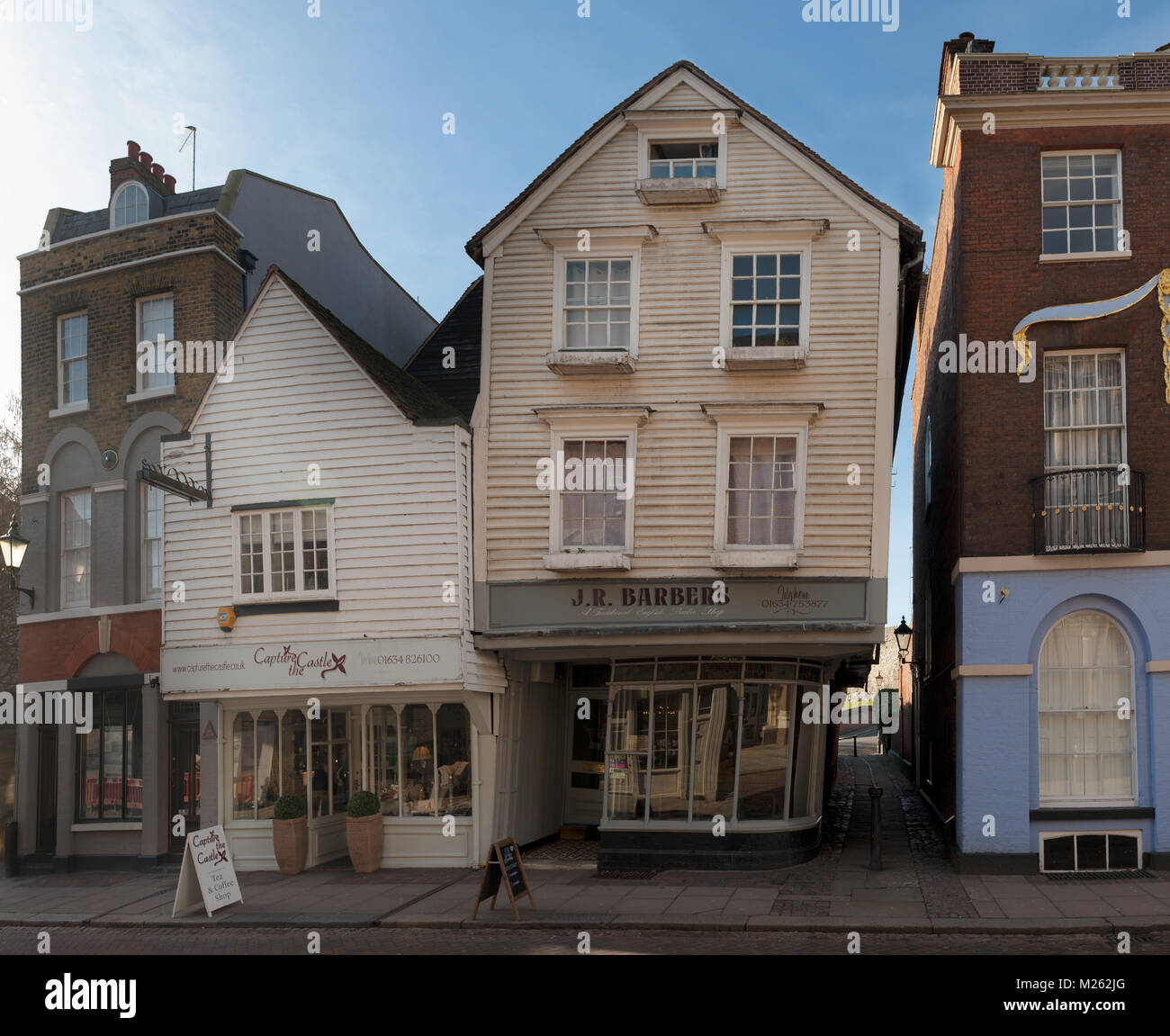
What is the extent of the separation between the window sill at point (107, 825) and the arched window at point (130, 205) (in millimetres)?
10858

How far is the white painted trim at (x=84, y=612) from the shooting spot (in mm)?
20344

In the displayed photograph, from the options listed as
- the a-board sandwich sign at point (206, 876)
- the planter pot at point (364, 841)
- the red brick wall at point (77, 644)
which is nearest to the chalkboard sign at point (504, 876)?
the a-board sandwich sign at point (206, 876)

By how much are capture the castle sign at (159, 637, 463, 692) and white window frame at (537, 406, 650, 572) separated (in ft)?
6.60

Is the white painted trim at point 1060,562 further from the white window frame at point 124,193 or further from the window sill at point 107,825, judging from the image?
the white window frame at point 124,193

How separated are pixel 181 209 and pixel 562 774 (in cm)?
1258

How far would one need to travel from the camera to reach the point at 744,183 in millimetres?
17453

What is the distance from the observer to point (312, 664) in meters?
17.5

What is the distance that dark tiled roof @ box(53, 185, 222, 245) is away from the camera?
21.7 metres

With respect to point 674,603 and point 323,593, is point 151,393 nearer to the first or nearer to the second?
point 323,593

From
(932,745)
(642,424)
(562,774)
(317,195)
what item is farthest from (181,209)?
(932,745)

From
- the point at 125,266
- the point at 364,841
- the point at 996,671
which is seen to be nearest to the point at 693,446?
the point at 996,671

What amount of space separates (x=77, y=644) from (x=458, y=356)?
8.84 metres

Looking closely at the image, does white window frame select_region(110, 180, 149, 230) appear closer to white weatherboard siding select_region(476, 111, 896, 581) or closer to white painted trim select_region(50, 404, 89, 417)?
white painted trim select_region(50, 404, 89, 417)
